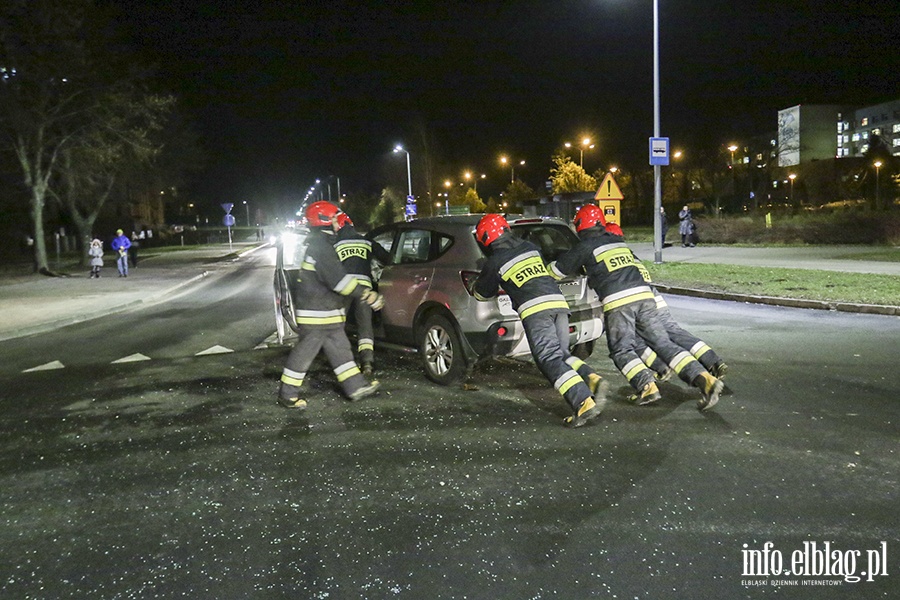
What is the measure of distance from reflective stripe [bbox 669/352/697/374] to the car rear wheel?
6.21ft

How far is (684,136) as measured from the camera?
67750 millimetres

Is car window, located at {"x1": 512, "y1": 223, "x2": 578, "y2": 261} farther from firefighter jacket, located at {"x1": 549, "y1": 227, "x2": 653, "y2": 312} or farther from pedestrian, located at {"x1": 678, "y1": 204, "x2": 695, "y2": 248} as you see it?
pedestrian, located at {"x1": 678, "y1": 204, "x2": 695, "y2": 248}

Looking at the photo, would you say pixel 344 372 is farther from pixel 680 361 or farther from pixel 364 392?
pixel 680 361

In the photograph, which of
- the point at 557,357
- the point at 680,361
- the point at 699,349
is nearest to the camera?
the point at 557,357

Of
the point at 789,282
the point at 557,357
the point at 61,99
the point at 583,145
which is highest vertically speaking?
the point at 583,145

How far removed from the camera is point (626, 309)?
652 cm

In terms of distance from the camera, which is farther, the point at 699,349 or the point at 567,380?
the point at 699,349

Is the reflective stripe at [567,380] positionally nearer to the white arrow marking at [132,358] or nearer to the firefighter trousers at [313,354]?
the firefighter trousers at [313,354]

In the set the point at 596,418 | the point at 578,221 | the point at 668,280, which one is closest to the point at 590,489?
the point at 596,418

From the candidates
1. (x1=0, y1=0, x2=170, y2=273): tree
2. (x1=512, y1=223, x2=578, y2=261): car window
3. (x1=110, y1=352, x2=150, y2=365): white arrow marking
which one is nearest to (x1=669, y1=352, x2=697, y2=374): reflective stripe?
(x1=512, y1=223, x2=578, y2=261): car window

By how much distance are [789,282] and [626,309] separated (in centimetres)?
998

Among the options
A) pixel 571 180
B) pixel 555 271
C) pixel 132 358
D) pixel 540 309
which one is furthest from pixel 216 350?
pixel 571 180

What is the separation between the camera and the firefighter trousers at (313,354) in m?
6.70

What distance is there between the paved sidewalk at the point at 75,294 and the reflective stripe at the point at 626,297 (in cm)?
1051
